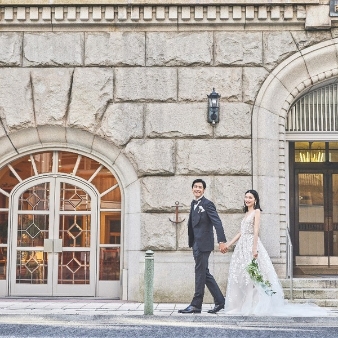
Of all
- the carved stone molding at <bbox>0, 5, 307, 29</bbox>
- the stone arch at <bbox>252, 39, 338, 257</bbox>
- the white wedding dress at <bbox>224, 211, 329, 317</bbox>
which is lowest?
the white wedding dress at <bbox>224, 211, 329, 317</bbox>

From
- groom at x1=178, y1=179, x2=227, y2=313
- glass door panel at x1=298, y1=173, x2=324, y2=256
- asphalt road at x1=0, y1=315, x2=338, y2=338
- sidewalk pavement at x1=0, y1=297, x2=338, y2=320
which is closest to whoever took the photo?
asphalt road at x1=0, y1=315, x2=338, y2=338

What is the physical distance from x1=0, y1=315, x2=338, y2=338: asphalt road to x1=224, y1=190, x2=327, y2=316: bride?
83cm

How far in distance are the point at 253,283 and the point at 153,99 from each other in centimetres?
420

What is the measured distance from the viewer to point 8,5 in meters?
13.6

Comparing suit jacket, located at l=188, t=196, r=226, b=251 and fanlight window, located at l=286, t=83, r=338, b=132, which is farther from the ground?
fanlight window, located at l=286, t=83, r=338, b=132

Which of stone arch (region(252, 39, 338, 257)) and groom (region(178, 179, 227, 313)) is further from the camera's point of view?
stone arch (region(252, 39, 338, 257))

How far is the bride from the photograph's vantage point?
11.0 meters

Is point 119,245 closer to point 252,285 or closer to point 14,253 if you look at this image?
point 14,253

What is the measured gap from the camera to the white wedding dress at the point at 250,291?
35.8 feet

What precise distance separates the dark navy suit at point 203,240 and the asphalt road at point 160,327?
82 centimetres

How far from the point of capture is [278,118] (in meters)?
13.5

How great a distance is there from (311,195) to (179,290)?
4.91 meters

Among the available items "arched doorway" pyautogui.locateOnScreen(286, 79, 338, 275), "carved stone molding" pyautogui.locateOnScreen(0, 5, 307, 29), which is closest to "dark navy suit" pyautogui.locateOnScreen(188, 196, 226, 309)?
"carved stone molding" pyautogui.locateOnScreen(0, 5, 307, 29)

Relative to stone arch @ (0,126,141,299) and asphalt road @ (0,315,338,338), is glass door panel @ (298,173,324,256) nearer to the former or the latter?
stone arch @ (0,126,141,299)
